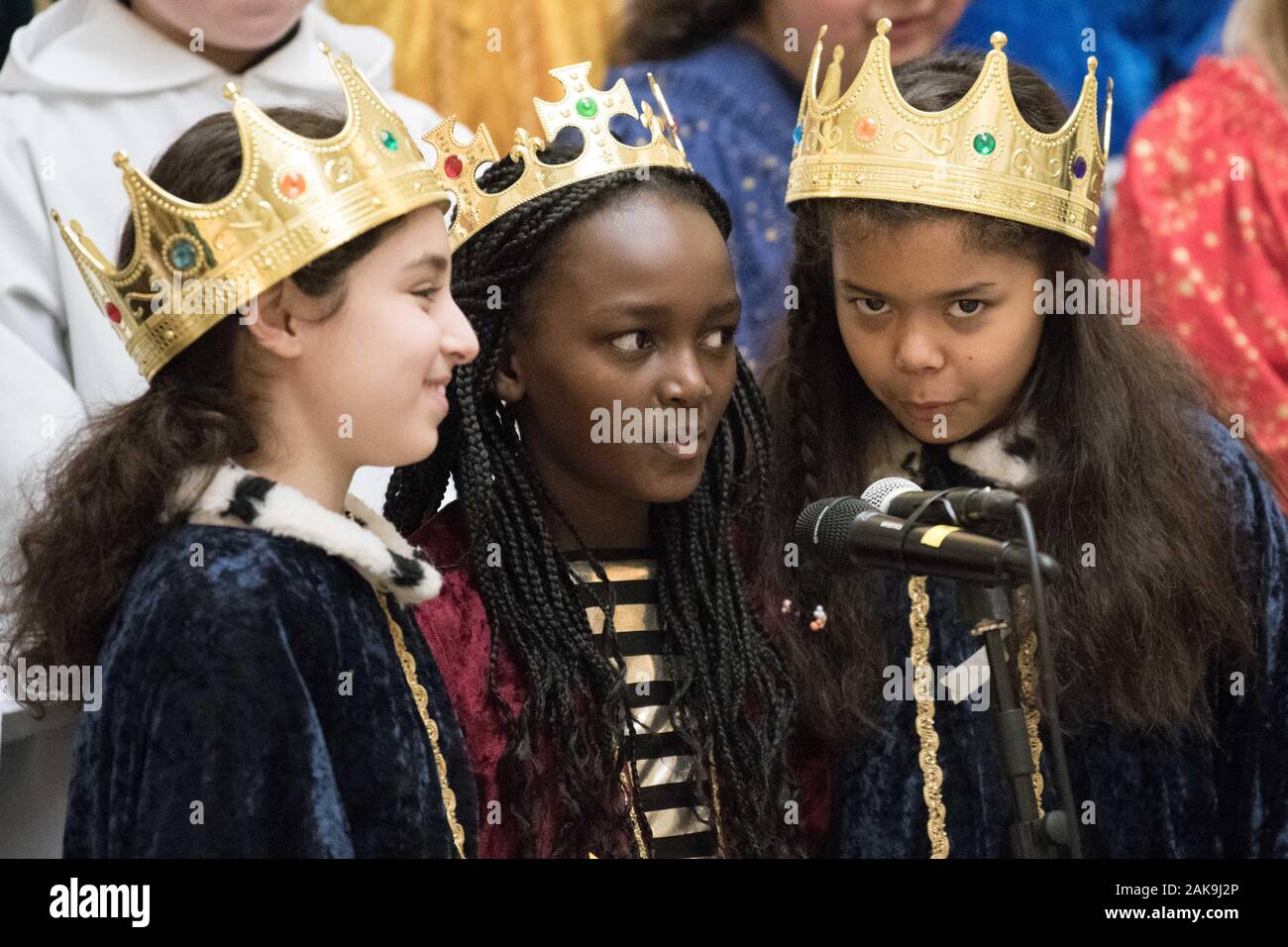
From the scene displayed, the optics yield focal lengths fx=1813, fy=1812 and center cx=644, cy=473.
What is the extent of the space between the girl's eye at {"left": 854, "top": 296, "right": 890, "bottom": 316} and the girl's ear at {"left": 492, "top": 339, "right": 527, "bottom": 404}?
Answer: 44 cm

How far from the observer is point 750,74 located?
10.5ft

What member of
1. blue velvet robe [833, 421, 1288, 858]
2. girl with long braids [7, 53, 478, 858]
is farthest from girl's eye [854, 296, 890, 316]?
girl with long braids [7, 53, 478, 858]

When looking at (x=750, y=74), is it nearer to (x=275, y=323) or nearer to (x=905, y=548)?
(x=275, y=323)

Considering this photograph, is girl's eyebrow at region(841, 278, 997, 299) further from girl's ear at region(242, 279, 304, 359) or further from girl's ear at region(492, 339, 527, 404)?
girl's ear at region(242, 279, 304, 359)

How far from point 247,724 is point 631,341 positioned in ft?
2.25

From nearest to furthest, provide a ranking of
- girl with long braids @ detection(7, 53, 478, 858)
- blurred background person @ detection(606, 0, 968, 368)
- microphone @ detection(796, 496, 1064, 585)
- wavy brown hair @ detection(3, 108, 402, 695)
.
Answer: microphone @ detection(796, 496, 1064, 585) → girl with long braids @ detection(7, 53, 478, 858) → wavy brown hair @ detection(3, 108, 402, 695) → blurred background person @ detection(606, 0, 968, 368)

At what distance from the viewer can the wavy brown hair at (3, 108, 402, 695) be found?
74.2 inches

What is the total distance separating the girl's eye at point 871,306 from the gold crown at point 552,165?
11.1 inches

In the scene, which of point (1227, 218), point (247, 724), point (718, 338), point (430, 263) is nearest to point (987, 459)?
point (718, 338)

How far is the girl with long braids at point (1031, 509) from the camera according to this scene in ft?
7.28

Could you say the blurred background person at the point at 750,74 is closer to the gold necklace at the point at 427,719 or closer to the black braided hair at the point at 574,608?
the black braided hair at the point at 574,608

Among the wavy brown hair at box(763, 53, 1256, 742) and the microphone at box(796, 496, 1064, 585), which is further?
the wavy brown hair at box(763, 53, 1256, 742)

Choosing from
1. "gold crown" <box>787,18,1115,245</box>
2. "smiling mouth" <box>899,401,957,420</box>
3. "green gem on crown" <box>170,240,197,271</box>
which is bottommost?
"smiling mouth" <box>899,401,957,420</box>
